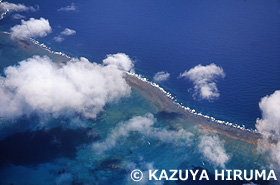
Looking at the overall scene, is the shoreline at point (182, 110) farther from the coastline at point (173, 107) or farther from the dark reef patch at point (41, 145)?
the dark reef patch at point (41, 145)

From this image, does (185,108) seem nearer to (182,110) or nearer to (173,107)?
(182,110)

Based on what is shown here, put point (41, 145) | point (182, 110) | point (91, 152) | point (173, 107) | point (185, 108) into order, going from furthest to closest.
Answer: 1. point (173, 107)
2. point (185, 108)
3. point (182, 110)
4. point (41, 145)
5. point (91, 152)

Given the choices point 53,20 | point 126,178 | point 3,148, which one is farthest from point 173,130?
point 53,20

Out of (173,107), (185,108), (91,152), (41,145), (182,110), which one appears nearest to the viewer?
(91,152)

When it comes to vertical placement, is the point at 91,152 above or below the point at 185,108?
below

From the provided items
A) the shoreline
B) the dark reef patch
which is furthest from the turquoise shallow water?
the shoreline

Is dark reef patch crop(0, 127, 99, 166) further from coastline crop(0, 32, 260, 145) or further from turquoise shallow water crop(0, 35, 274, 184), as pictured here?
coastline crop(0, 32, 260, 145)

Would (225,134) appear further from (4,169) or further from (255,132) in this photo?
(4,169)

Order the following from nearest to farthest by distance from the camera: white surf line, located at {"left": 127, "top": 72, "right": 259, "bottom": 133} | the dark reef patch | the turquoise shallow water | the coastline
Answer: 1. the turquoise shallow water
2. the dark reef patch
3. the coastline
4. white surf line, located at {"left": 127, "top": 72, "right": 259, "bottom": 133}

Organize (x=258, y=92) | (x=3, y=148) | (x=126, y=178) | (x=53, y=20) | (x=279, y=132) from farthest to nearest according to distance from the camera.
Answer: (x=53, y=20) → (x=258, y=92) → (x=279, y=132) → (x=3, y=148) → (x=126, y=178)

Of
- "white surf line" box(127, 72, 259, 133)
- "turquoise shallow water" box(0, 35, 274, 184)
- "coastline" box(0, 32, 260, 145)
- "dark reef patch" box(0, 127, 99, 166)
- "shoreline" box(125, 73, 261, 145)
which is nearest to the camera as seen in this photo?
"turquoise shallow water" box(0, 35, 274, 184)

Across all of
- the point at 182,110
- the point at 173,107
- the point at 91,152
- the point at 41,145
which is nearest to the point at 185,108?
the point at 182,110
